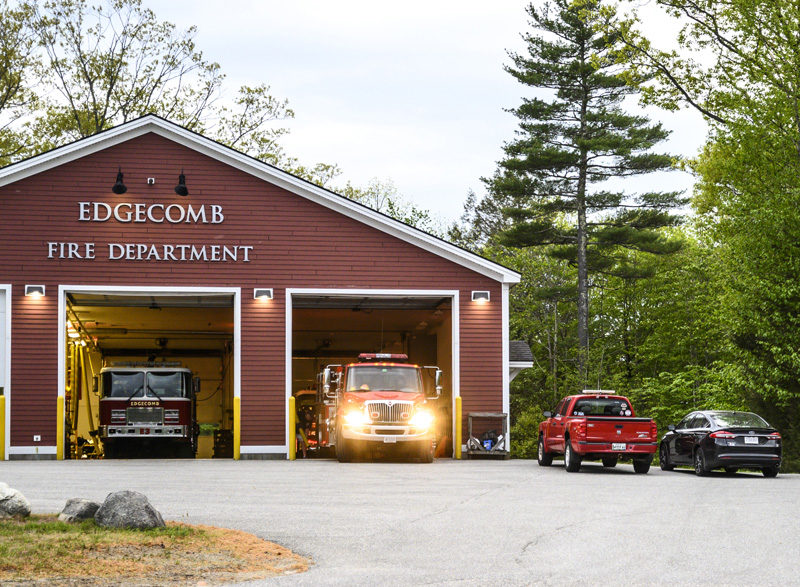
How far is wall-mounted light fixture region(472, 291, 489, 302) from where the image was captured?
30938 mm

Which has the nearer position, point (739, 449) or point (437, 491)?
point (437, 491)

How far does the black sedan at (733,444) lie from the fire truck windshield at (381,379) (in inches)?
263

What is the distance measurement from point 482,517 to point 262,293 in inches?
627

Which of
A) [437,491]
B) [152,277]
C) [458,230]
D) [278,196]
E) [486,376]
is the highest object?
[458,230]

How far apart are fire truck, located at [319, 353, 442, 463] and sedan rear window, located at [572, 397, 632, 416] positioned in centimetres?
341

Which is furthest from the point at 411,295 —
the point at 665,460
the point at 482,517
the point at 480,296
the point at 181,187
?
the point at 482,517

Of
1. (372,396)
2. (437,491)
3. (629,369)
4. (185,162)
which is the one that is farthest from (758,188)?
(629,369)

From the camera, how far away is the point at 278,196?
30.4 m

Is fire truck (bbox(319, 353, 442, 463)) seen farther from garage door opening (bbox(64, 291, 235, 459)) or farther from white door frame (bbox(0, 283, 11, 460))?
white door frame (bbox(0, 283, 11, 460))

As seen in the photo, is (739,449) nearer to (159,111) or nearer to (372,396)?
(372,396)

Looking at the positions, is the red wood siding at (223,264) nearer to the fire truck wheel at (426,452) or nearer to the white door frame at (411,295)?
the white door frame at (411,295)

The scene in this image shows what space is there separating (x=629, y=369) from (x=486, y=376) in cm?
3607

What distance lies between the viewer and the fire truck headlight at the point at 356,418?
1068 inches

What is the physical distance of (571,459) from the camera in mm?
25078
